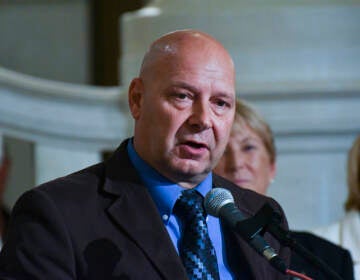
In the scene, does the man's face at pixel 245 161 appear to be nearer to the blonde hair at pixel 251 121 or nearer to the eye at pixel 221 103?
the blonde hair at pixel 251 121

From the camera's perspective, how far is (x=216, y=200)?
2988 mm

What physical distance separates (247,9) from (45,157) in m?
1.26

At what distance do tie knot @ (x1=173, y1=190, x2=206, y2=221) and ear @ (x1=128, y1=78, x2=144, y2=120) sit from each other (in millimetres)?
269

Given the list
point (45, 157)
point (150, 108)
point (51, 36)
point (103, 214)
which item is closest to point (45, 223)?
point (103, 214)

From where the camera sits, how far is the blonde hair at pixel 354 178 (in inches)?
209

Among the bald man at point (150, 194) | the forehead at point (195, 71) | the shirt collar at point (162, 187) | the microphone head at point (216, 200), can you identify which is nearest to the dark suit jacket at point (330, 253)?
the bald man at point (150, 194)

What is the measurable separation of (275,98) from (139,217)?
3.06m

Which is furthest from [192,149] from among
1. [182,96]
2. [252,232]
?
[252,232]

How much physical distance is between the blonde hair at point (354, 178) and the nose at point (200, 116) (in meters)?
2.18

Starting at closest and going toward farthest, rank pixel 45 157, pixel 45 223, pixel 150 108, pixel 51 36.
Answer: pixel 45 223
pixel 150 108
pixel 45 157
pixel 51 36

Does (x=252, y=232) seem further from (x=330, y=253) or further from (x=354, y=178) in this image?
(x=354, y=178)

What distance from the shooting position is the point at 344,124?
626 centimetres

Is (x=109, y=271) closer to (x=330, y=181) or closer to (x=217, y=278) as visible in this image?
(x=217, y=278)

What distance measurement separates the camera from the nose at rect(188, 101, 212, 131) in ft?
10.5
